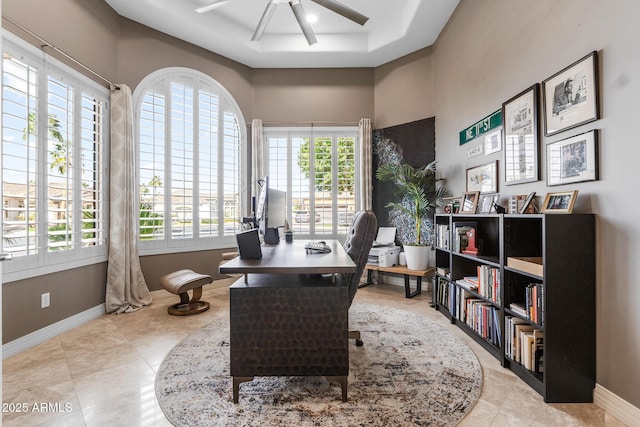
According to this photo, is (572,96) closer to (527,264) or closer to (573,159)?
(573,159)

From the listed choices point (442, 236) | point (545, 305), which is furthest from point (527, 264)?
point (442, 236)

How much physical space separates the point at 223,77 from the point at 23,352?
12.4ft

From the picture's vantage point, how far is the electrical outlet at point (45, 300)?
2563 millimetres

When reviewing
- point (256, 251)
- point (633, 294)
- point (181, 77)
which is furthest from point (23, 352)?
point (633, 294)

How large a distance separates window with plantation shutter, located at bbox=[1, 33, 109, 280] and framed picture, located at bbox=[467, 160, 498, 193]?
3915 mm

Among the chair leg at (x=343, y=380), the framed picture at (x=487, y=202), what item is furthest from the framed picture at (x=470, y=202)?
the chair leg at (x=343, y=380)

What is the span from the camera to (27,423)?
1607 millimetres

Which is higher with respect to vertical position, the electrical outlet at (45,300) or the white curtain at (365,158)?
the white curtain at (365,158)

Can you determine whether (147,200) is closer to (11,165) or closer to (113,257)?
(113,257)

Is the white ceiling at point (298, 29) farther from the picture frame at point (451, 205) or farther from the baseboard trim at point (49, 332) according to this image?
the baseboard trim at point (49, 332)

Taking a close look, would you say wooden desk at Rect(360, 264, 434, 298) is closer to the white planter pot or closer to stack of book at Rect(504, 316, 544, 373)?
the white planter pot

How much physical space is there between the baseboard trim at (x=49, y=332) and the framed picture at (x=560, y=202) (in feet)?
13.0

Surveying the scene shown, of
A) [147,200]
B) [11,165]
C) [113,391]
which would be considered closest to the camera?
[113,391]

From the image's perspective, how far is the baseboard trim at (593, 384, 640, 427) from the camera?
156 centimetres
